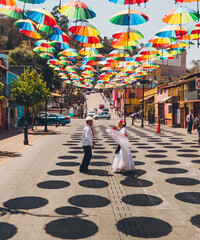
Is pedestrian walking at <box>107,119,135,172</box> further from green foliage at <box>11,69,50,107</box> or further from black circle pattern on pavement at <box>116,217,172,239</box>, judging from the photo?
green foliage at <box>11,69,50,107</box>

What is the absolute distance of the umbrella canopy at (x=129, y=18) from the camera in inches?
413

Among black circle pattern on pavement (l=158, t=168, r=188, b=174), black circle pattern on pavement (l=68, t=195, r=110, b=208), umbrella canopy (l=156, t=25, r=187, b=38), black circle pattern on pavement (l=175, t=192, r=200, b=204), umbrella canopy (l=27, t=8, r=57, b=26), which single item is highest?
umbrella canopy (l=156, t=25, r=187, b=38)

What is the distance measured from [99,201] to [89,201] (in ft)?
0.71

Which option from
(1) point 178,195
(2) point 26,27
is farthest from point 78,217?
(2) point 26,27

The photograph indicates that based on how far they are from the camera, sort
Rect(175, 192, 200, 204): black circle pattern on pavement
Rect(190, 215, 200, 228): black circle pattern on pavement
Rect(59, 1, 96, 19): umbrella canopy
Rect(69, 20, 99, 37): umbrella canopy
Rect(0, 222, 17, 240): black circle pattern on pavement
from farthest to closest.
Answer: Rect(69, 20, 99, 37): umbrella canopy
Rect(59, 1, 96, 19): umbrella canopy
Rect(175, 192, 200, 204): black circle pattern on pavement
Rect(190, 215, 200, 228): black circle pattern on pavement
Rect(0, 222, 17, 240): black circle pattern on pavement

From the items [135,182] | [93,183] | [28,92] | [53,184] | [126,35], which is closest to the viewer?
[53,184]

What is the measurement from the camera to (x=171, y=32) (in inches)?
505

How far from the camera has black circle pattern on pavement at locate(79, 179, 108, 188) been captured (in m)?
6.36

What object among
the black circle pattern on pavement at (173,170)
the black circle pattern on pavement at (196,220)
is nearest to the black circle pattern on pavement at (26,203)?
the black circle pattern on pavement at (196,220)

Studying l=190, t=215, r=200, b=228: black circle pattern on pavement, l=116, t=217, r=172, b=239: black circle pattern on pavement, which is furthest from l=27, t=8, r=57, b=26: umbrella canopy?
l=190, t=215, r=200, b=228: black circle pattern on pavement

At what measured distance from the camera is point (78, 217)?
4.43 meters

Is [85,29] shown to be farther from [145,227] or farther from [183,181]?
[145,227]

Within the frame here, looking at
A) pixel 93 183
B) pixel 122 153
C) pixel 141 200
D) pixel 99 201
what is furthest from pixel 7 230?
pixel 122 153

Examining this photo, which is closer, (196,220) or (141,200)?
(196,220)
